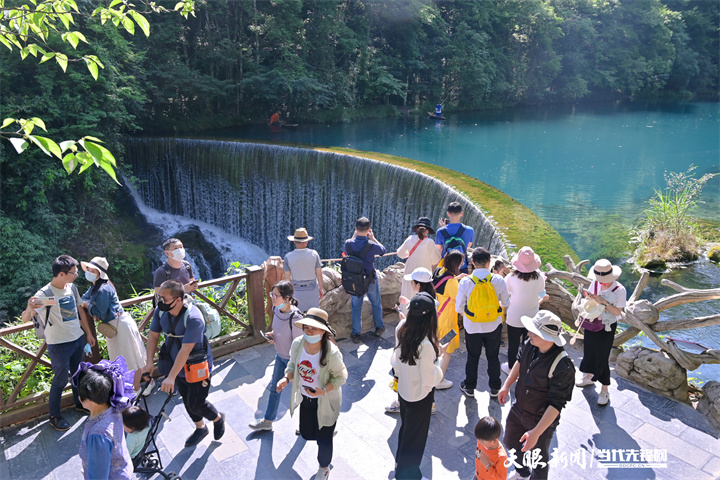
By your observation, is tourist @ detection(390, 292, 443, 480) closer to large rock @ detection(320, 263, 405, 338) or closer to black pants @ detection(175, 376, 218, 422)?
black pants @ detection(175, 376, 218, 422)

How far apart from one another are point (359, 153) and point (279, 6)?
11111 mm

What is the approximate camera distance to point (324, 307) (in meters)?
5.57

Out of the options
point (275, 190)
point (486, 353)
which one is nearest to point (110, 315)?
point (486, 353)

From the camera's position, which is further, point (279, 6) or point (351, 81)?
point (351, 81)

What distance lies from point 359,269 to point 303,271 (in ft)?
2.09

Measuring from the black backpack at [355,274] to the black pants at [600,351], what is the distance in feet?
7.07

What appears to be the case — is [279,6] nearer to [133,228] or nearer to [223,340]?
[133,228]

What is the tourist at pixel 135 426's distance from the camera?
9.97 feet

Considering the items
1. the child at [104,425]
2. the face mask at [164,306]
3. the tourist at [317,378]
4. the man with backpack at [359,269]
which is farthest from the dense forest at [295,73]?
the man with backpack at [359,269]

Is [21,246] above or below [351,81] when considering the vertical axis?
below

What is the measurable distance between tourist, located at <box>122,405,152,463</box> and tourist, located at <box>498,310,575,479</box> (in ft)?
7.60

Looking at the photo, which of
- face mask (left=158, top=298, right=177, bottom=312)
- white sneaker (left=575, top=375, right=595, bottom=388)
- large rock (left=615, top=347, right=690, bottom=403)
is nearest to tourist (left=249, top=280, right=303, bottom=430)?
face mask (left=158, top=298, right=177, bottom=312)

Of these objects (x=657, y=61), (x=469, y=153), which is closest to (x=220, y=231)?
(x=469, y=153)

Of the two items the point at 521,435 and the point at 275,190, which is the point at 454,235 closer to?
the point at 521,435
